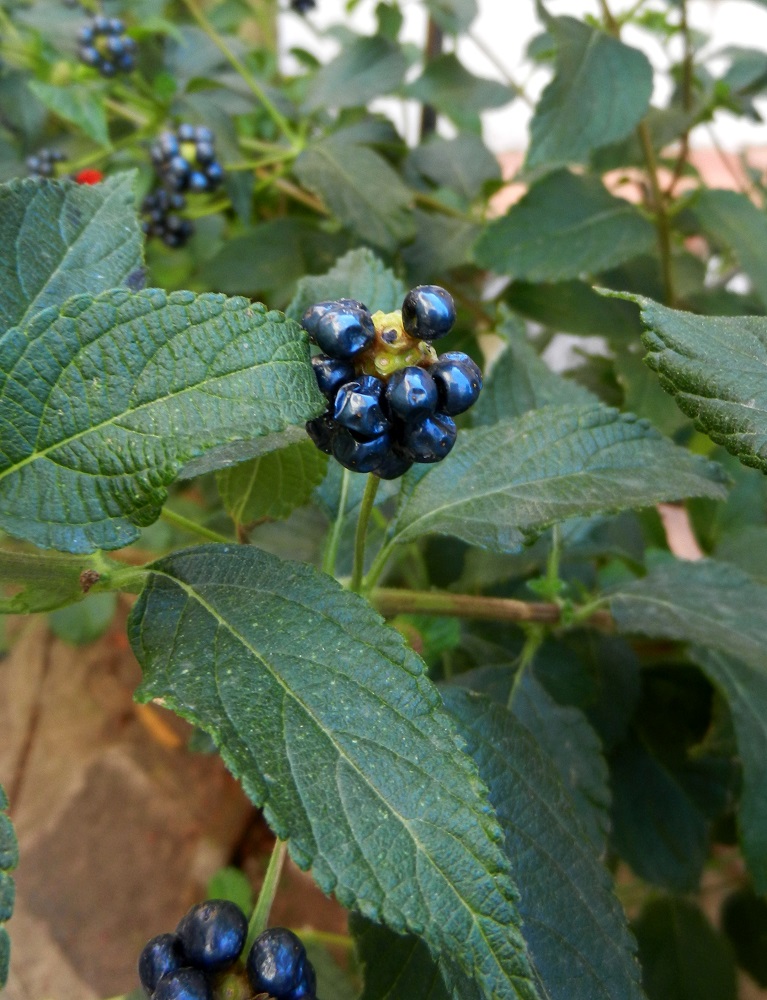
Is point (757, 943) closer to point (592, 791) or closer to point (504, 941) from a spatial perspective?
point (592, 791)

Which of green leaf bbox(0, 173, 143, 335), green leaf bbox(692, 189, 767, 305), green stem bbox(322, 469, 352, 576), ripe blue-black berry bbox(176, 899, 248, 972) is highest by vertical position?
green leaf bbox(692, 189, 767, 305)

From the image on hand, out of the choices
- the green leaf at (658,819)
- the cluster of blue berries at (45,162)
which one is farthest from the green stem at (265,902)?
the cluster of blue berries at (45,162)

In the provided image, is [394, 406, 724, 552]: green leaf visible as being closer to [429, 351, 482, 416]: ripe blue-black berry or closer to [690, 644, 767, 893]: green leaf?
[429, 351, 482, 416]: ripe blue-black berry

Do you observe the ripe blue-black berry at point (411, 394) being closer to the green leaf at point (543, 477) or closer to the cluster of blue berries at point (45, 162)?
the green leaf at point (543, 477)

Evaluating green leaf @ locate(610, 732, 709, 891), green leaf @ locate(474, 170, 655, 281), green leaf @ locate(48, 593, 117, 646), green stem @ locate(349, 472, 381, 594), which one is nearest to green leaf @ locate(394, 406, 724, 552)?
green stem @ locate(349, 472, 381, 594)

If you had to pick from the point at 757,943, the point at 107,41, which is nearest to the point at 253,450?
the point at 107,41

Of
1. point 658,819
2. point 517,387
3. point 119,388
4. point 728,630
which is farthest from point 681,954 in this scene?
point 119,388

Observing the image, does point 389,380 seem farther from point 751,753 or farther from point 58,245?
point 751,753
